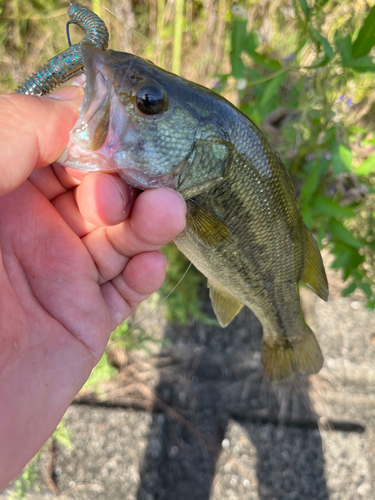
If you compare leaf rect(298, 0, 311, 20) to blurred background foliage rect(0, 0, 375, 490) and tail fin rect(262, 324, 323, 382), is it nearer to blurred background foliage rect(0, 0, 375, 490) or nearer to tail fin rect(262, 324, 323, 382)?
blurred background foliage rect(0, 0, 375, 490)

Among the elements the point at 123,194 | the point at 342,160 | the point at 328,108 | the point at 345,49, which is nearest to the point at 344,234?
the point at 342,160

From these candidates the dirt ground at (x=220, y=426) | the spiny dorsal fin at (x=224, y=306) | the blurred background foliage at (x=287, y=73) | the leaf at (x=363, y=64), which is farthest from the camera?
the dirt ground at (x=220, y=426)

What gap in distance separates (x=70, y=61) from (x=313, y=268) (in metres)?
1.33

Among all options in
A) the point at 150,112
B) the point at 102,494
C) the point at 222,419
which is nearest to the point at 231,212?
the point at 150,112

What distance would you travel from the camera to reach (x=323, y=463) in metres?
2.07

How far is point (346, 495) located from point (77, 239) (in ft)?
7.91

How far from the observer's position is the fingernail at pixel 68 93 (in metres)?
1.01

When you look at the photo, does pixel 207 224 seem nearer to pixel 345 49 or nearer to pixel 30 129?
pixel 30 129

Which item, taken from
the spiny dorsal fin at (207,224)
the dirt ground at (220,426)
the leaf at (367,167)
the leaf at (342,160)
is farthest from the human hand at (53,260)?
the leaf at (367,167)

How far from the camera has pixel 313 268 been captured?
1450 millimetres

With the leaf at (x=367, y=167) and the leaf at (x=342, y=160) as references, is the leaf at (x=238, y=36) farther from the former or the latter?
the leaf at (x=367, y=167)

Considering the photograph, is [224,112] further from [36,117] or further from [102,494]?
[102,494]

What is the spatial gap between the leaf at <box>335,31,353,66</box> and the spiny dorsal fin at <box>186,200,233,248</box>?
94 cm

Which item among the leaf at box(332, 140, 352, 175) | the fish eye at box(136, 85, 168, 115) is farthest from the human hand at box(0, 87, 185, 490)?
the leaf at box(332, 140, 352, 175)
